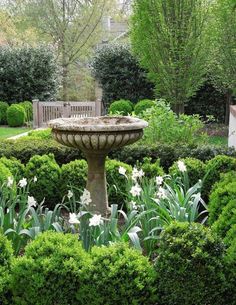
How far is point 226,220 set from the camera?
11.6ft

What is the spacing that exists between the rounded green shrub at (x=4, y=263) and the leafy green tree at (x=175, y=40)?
410 inches

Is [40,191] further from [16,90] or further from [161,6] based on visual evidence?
[16,90]

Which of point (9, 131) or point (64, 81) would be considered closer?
point (9, 131)

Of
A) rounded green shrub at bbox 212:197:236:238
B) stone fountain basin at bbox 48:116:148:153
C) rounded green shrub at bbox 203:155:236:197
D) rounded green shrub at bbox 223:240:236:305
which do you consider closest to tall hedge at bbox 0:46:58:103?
rounded green shrub at bbox 203:155:236:197

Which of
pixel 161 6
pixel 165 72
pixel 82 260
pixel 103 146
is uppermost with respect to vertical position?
pixel 161 6

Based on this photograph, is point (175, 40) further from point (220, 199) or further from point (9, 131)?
point (220, 199)

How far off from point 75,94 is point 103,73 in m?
5.97

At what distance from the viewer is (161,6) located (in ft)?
41.5

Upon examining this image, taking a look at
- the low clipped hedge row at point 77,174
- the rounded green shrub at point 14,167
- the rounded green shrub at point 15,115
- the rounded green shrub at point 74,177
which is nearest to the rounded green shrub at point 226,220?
the low clipped hedge row at point 77,174

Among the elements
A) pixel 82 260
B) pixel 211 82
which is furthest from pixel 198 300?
pixel 211 82

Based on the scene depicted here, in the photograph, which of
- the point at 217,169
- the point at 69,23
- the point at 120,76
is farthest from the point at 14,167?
the point at 69,23

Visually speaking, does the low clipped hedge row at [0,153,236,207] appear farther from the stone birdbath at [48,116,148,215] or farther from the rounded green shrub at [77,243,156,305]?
the rounded green shrub at [77,243,156,305]

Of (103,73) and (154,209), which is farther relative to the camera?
(103,73)

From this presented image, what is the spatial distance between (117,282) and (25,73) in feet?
50.9
